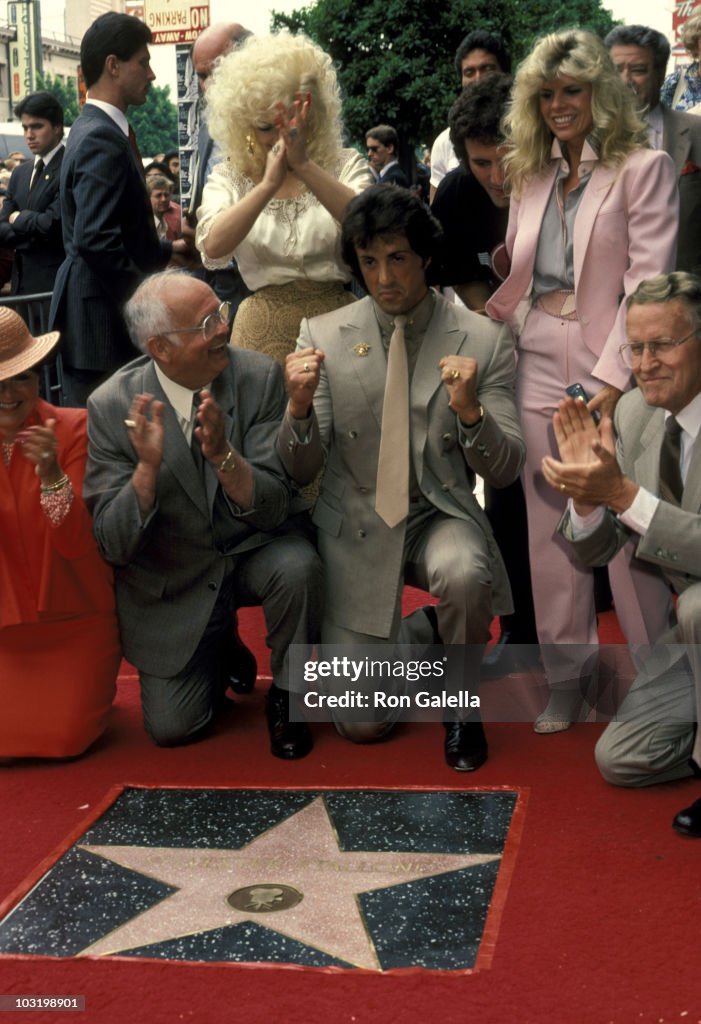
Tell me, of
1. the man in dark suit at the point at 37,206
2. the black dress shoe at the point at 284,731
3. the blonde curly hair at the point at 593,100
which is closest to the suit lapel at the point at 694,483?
the blonde curly hair at the point at 593,100

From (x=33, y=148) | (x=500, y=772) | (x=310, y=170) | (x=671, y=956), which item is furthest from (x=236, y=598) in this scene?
(x=33, y=148)

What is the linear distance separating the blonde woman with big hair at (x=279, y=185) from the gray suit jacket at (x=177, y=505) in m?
0.39

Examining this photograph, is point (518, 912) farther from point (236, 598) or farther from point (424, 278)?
point (424, 278)

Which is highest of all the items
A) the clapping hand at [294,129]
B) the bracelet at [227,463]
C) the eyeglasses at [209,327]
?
the clapping hand at [294,129]

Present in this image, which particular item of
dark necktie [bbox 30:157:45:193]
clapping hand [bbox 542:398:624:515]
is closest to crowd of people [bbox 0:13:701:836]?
clapping hand [bbox 542:398:624:515]

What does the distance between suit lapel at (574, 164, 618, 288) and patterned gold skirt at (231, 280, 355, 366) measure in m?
0.92

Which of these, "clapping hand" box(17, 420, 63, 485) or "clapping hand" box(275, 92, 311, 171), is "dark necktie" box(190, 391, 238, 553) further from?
"clapping hand" box(275, 92, 311, 171)

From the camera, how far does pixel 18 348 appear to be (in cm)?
418

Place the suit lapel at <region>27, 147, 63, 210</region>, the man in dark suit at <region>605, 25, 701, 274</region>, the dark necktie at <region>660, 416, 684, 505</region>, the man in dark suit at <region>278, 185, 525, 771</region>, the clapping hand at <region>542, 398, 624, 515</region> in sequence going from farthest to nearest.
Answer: the suit lapel at <region>27, 147, 63, 210</region> → the man in dark suit at <region>605, 25, 701, 274</region> → the man in dark suit at <region>278, 185, 525, 771</region> → the dark necktie at <region>660, 416, 684, 505</region> → the clapping hand at <region>542, 398, 624, 515</region>

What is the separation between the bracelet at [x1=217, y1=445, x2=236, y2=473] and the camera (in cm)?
409

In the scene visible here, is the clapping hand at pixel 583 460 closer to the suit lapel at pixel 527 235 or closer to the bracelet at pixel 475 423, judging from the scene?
the bracelet at pixel 475 423

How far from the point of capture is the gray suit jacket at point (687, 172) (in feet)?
16.3

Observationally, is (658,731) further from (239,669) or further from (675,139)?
(675,139)

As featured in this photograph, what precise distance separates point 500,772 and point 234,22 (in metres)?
3.11
